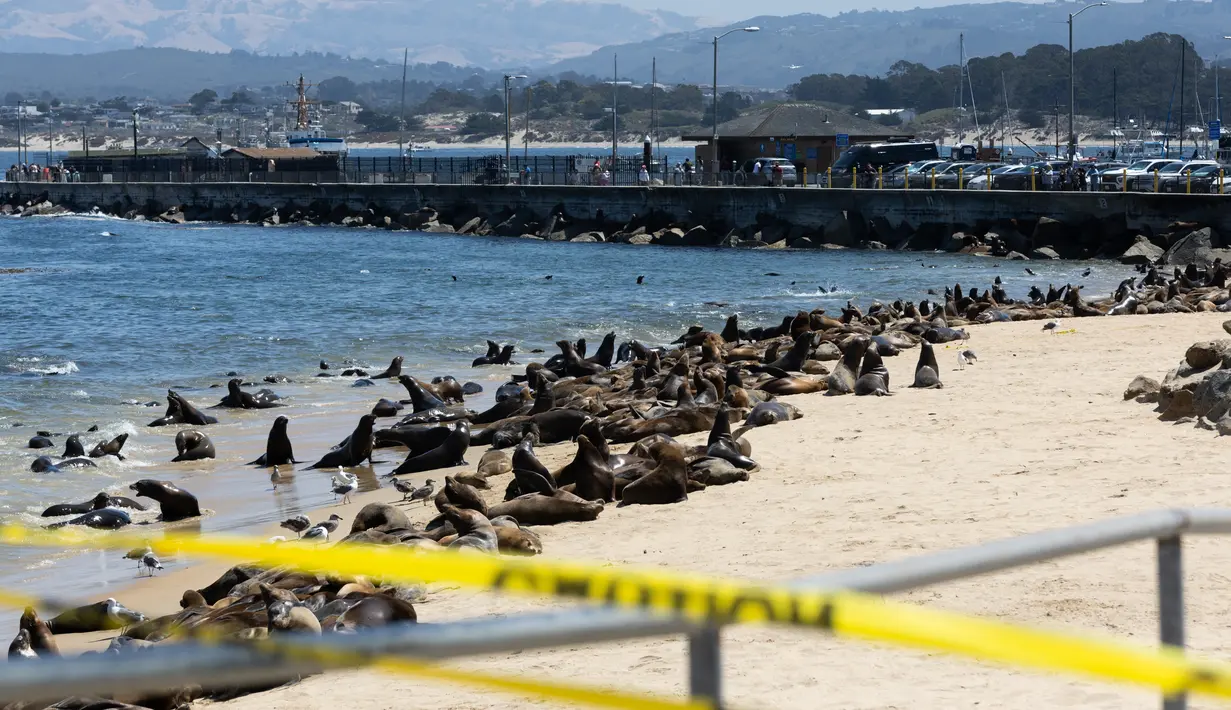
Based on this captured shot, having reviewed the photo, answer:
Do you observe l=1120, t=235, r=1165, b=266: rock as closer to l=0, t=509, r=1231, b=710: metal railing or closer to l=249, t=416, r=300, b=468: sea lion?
l=249, t=416, r=300, b=468: sea lion

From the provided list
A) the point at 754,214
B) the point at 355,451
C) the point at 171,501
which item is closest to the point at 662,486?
the point at 171,501

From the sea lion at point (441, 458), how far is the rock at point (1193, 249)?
2916 cm

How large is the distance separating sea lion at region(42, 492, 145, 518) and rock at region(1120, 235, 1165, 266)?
3396cm

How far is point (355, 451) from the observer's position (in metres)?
15.3

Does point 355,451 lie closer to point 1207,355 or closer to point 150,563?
point 150,563

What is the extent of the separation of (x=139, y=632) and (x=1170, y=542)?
692 centimetres

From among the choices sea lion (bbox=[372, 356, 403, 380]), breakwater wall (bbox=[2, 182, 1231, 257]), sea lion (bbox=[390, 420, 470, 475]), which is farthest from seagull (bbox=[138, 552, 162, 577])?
breakwater wall (bbox=[2, 182, 1231, 257])

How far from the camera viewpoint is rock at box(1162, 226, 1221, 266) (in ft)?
129

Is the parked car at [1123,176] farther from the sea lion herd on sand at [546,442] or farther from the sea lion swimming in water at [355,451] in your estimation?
the sea lion swimming in water at [355,451]

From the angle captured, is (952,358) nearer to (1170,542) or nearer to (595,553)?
(595,553)

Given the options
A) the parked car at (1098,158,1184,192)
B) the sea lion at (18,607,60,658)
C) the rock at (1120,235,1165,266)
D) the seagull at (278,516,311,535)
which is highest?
the parked car at (1098,158,1184,192)

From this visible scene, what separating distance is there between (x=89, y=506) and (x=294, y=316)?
2213 centimetres

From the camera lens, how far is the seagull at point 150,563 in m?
10.8

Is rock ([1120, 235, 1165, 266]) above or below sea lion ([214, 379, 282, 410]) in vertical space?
above
